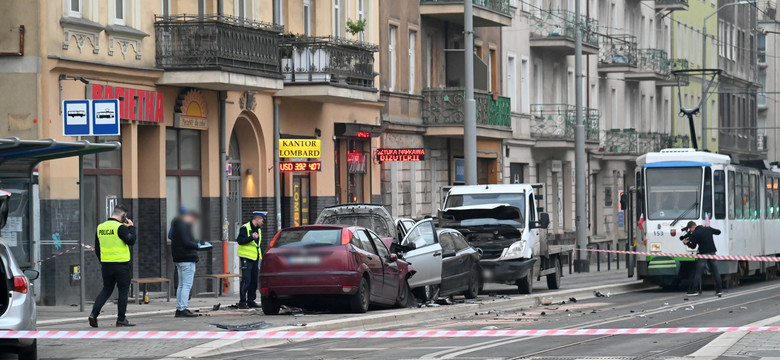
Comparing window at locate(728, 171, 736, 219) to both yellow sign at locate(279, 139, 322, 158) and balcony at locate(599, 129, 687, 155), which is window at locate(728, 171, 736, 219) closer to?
yellow sign at locate(279, 139, 322, 158)

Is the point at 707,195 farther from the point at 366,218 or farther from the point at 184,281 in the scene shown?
the point at 184,281

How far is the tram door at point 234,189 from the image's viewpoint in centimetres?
3309

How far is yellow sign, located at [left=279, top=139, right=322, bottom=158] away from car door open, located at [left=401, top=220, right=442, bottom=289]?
5529mm

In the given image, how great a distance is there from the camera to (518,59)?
51.6m

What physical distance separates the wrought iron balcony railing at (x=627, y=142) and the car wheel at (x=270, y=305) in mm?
38133

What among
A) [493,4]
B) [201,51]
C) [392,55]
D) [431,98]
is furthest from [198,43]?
[493,4]

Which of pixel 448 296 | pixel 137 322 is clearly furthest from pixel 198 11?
pixel 137 322

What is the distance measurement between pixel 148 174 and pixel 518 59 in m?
24.3

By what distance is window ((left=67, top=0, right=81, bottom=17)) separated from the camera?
26.2 m

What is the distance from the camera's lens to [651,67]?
64.6 m

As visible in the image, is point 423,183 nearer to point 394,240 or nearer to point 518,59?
point 518,59

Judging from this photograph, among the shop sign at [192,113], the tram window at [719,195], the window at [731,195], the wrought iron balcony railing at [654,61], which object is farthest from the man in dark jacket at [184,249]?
the wrought iron balcony railing at [654,61]

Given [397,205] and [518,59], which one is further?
[518,59]

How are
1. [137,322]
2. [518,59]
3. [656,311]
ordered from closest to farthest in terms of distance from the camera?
[137,322] < [656,311] < [518,59]
